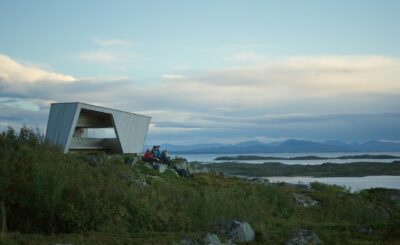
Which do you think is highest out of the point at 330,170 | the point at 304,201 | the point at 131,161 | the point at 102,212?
the point at 131,161

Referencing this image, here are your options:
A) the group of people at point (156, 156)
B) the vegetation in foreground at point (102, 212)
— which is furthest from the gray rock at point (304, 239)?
the group of people at point (156, 156)

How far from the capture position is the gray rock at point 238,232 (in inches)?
596

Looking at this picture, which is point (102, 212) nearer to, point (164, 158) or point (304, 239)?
point (304, 239)

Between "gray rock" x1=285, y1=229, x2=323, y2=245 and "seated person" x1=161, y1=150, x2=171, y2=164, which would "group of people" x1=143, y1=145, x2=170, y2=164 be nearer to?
"seated person" x1=161, y1=150, x2=171, y2=164

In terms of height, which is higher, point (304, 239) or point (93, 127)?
point (93, 127)

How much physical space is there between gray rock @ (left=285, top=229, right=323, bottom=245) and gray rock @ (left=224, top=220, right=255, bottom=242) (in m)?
1.24

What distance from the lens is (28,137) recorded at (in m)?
22.8

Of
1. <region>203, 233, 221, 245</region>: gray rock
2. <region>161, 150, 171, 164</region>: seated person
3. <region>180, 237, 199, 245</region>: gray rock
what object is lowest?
<region>180, 237, 199, 245</region>: gray rock

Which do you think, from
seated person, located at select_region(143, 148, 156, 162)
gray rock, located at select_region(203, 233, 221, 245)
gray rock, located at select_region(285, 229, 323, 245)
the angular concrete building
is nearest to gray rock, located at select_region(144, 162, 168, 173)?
seated person, located at select_region(143, 148, 156, 162)

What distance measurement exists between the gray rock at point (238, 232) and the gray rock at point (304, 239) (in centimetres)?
124

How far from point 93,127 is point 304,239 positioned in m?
39.8

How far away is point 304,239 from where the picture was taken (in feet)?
48.5

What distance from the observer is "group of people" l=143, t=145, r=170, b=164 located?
1667 inches

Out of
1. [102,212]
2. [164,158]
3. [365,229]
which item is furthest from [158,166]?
[365,229]
